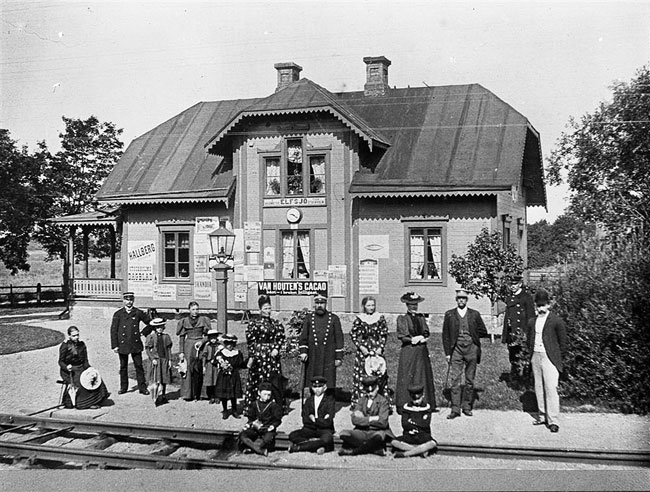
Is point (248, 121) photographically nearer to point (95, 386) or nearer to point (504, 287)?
point (504, 287)

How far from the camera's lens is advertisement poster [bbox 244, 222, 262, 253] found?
2186 cm

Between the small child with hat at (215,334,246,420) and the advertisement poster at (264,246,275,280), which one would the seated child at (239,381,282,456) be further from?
the advertisement poster at (264,246,275,280)

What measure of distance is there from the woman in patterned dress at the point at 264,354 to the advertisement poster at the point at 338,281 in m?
10.3

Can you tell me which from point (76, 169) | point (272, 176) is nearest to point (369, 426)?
point (272, 176)

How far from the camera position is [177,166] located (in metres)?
24.1

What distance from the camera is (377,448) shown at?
28.8 feet

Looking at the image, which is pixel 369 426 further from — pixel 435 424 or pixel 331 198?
pixel 331 198

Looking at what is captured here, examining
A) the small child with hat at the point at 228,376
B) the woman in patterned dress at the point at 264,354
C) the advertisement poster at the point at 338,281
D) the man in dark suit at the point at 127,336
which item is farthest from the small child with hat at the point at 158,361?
the advertisement poster at the point at 338,281

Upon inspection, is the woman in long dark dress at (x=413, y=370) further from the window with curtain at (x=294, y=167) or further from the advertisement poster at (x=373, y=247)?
the window with curtain at (x=294, y=167)

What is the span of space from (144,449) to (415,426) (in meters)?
3.85

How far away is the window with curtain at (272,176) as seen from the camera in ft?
71.8

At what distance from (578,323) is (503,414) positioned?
2.07m

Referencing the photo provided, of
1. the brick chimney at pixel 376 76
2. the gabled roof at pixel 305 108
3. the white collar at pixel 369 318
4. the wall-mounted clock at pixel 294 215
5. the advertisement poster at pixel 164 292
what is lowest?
the white collar at pixel 369 318

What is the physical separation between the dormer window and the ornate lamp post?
342 inches
